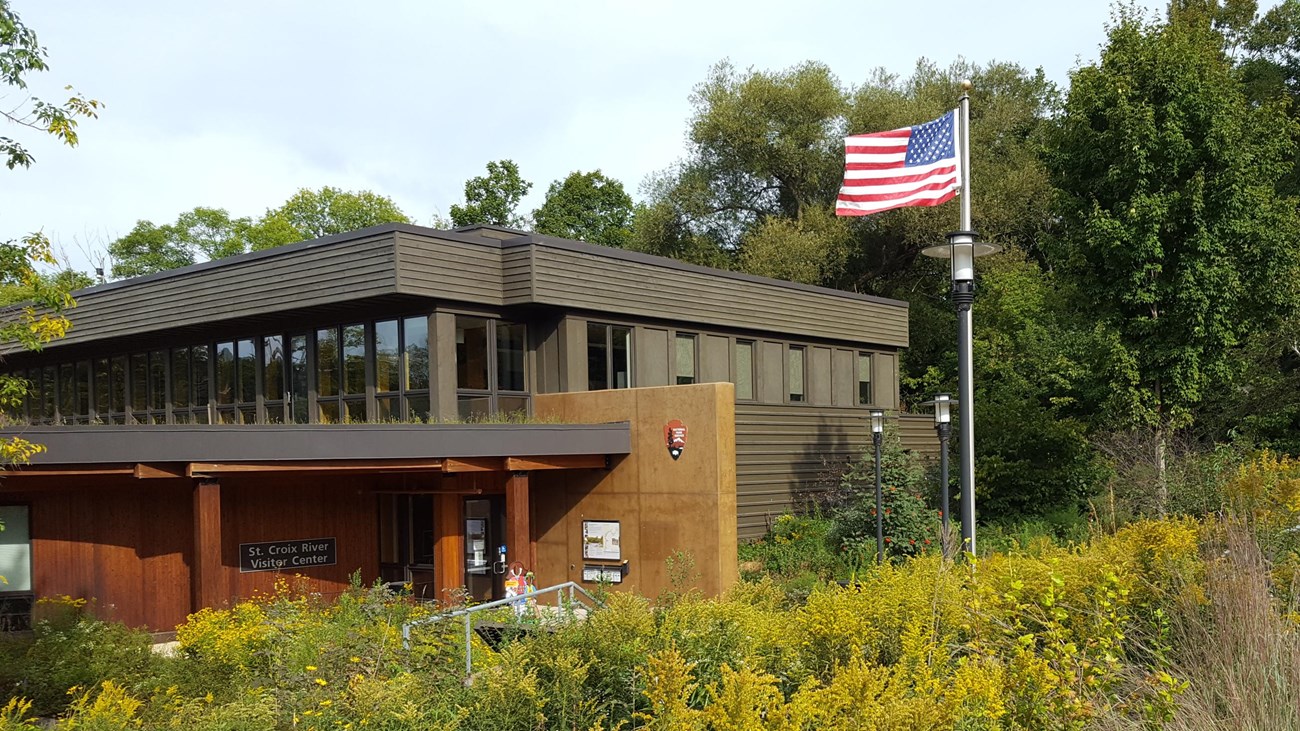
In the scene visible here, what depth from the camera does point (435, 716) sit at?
6508 millimetres

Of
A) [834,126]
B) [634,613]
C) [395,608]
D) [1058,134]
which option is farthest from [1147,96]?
[834,126]

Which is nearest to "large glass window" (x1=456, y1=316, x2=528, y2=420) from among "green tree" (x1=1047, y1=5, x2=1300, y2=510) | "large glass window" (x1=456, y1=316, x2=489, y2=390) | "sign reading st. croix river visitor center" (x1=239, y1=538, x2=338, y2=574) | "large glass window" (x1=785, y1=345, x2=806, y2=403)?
"large glass window" (x1=456, y1=316, x2=489, y2=390)

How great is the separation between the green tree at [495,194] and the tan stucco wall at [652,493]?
35.2 m

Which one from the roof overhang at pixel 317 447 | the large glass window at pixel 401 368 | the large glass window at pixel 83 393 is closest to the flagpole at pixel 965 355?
the roof overhang at pixel 317 447

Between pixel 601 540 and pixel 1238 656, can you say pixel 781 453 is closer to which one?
pixel 601 540

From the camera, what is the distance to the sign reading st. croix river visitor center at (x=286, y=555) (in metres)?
17.9

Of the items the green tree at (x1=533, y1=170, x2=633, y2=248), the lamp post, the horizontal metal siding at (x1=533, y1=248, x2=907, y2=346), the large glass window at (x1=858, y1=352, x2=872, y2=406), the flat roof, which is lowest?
the lamp post

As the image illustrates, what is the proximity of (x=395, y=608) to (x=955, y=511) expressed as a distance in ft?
46.8

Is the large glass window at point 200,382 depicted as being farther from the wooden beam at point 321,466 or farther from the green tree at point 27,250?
the green tree at point 27,250

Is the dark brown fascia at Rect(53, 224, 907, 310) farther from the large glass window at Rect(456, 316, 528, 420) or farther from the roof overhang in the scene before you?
the roof overhang

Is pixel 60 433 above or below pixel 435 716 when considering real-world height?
above

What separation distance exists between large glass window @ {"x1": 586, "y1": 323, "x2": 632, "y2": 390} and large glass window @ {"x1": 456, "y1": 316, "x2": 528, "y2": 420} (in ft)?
4.18

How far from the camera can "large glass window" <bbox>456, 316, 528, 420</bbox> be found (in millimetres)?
19469

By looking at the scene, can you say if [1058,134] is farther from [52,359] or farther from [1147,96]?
[52,359]
